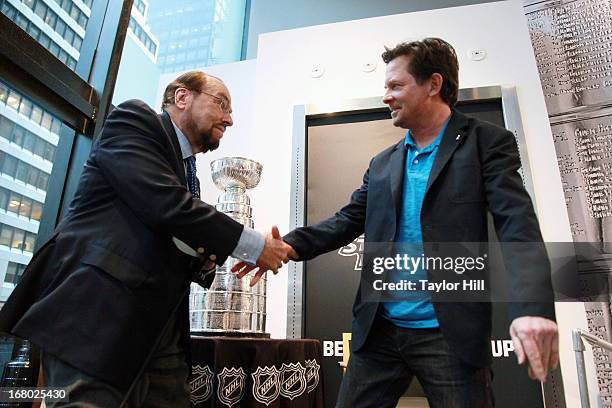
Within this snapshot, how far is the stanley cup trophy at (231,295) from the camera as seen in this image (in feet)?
6.16

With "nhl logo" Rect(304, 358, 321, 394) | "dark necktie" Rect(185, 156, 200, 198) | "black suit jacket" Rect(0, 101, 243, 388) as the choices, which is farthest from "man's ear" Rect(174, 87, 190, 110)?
"nhl logo" Rect(304, 358, 321, 394)

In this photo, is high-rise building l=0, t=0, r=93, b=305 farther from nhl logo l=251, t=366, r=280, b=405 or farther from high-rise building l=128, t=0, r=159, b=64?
nhl logo l=251, t=366, r=280, b=405

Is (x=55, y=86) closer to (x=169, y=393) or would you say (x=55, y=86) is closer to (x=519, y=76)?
(x=169, y=393)

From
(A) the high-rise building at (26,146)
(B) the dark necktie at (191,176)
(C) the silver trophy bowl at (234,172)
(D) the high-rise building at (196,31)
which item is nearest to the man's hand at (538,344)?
(B) the dark necktie at (191,176)

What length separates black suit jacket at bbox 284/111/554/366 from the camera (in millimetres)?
863

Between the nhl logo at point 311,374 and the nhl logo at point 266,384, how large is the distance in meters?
0.16

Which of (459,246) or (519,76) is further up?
(519,76)

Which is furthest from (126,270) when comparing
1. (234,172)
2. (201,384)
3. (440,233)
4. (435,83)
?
(234,172)

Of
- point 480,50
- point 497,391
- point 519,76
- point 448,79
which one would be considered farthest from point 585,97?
point 497,391

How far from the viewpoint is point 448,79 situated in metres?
1.28

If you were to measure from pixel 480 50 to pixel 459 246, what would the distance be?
2.45m

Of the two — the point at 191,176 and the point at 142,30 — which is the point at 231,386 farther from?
the point at 142,30

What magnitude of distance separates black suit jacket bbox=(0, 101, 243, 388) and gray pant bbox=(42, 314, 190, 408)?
3 centimetres

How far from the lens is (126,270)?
42.0 inches
